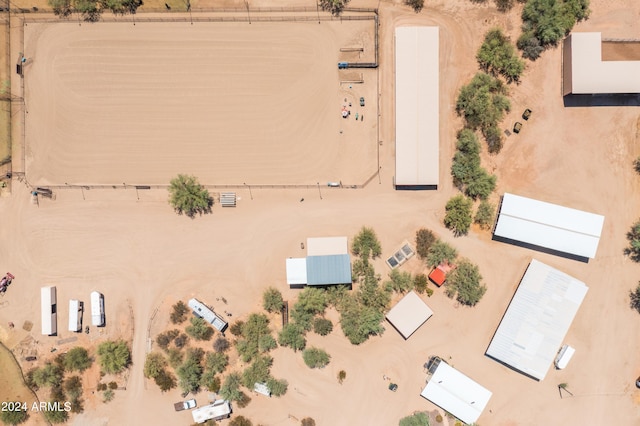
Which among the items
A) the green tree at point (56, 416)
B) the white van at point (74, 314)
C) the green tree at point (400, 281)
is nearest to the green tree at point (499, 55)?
the green tree at point (400, 281)

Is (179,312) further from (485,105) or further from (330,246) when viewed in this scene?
(485,105)

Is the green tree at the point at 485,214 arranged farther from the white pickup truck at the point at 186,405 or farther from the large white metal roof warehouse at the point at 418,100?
the white pickup truck at the point at 186,405


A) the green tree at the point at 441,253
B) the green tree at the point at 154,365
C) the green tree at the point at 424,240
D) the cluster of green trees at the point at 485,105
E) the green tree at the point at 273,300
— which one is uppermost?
the cluster of green trees at the point at 485,105

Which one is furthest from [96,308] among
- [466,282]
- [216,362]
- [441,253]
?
[466,282]

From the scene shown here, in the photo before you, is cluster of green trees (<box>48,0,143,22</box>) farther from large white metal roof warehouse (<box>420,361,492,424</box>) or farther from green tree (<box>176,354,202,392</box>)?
large white metal roof warehouse (<box>420,361,492,424</box>)

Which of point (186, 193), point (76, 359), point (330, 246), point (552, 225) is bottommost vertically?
point (76, 359)
